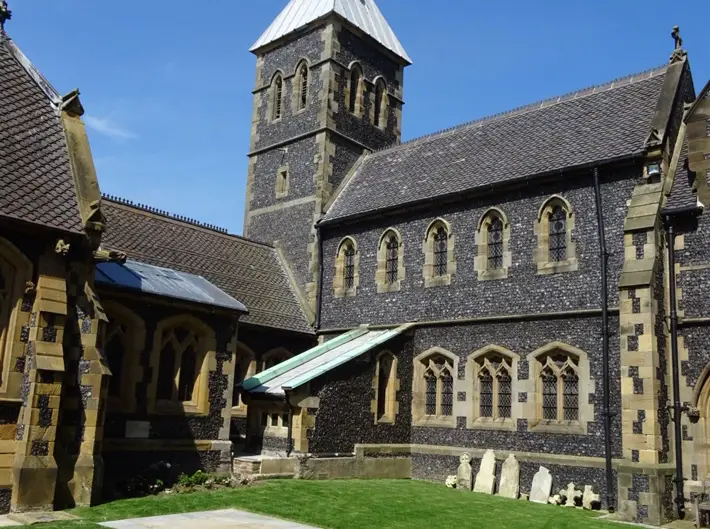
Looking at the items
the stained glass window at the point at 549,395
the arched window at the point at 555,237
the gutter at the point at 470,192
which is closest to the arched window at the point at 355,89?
the gutter at the point at 470,192

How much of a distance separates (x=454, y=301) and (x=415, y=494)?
5639 millimetres

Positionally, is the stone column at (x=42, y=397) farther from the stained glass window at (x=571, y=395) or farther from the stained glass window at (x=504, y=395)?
the stained glass window at (x=571, y=395)

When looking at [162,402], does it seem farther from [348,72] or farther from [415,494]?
[348,72]

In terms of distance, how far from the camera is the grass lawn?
1241 cm

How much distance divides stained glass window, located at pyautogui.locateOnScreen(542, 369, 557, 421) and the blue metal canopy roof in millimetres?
7615

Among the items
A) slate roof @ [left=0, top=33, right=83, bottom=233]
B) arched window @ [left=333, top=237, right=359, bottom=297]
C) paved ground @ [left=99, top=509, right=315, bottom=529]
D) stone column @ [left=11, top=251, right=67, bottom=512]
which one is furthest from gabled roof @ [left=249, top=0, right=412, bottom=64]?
paved ground @ [left=99, top=509, right=315, bottom=529]

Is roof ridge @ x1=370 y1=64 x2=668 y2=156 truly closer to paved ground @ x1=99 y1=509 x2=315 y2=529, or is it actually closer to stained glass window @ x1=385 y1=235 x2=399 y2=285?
stained glass window @ x1=385 y1=235 x2=399 y2=285

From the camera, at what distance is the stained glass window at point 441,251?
20327mm

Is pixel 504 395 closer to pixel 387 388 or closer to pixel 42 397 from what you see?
pixel 387 388

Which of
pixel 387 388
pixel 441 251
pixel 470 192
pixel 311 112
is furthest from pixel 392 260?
pixel 311 112

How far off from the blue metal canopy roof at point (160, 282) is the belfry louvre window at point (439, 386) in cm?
562

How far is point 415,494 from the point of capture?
16.0 meters

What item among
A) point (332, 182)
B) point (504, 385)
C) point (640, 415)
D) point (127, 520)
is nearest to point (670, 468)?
point (640, 415)

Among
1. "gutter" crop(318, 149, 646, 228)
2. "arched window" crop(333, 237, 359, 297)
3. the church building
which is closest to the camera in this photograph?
the church building
